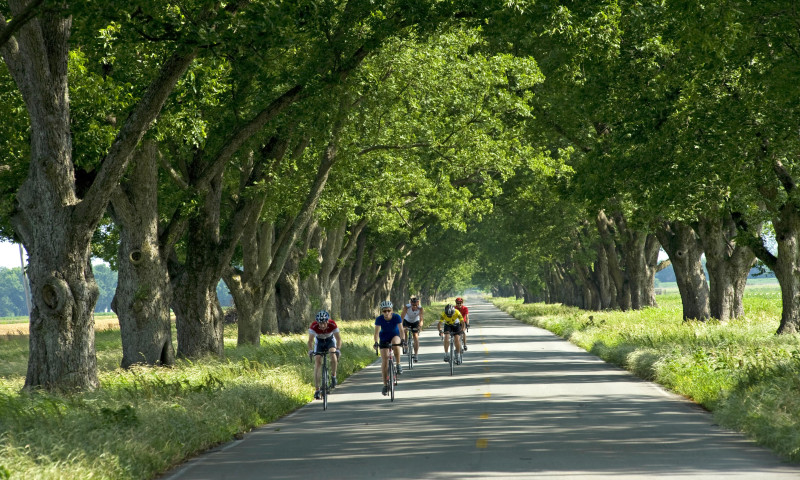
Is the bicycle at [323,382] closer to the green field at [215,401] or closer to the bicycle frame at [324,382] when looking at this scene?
the bicycle frame at [324,382]

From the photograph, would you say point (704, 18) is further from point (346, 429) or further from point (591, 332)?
point (591, 332)

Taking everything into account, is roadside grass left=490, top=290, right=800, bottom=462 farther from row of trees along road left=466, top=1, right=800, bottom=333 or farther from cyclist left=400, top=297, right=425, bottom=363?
cyclist left=400, top=297, right=425, bottom=363

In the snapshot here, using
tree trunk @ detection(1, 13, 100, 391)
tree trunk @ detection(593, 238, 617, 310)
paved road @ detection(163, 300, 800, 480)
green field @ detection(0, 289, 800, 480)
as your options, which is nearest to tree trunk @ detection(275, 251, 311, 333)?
green field @ detection(0, 289, 800, 480)

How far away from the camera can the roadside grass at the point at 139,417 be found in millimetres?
8969

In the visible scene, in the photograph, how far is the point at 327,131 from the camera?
19750 millimetres

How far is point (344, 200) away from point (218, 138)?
9955 millimetres

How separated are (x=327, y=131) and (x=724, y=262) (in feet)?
52.3

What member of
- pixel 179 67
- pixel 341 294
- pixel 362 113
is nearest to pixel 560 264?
pixel 341 294

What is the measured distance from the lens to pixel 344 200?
30.2 m

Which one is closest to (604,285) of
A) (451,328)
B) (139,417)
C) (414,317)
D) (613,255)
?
(613,255)

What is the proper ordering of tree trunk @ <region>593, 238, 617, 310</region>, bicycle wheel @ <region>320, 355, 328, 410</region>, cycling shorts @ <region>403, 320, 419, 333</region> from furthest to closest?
tree trunk @ <region>593, 238, 617, 310</region>
cycling shorts @ <region>403, 320, 419, 333</region>
bicycle wheel @ <region>320, 355, 328, 410</region>

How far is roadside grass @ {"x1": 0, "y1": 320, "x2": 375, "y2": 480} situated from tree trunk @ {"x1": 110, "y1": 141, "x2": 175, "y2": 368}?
0.86 m

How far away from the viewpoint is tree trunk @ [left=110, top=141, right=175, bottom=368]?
762 inches

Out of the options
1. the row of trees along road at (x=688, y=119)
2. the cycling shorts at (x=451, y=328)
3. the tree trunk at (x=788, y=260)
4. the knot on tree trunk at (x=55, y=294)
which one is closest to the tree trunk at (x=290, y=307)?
the row of trees along road at (x=688, y=119)
